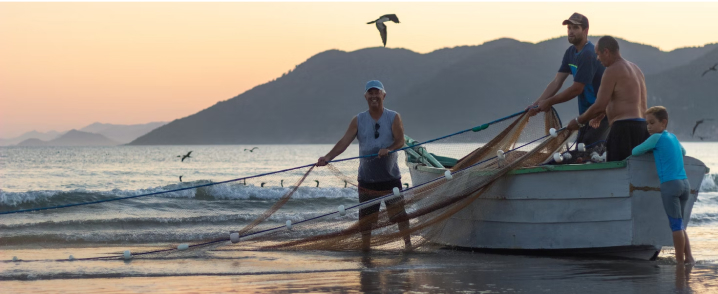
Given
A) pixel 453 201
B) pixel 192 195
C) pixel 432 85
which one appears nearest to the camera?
pixel 453 201

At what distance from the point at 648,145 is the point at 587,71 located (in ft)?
3.50

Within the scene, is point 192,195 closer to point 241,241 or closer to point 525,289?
point 241,241

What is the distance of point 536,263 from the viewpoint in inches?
295

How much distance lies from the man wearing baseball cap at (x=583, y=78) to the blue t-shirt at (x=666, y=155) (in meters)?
0.68

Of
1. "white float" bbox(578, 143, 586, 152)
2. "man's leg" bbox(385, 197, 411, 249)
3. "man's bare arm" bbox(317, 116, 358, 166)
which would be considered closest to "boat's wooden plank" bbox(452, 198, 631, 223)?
"white float" bbox(578, 143, 586, 152)

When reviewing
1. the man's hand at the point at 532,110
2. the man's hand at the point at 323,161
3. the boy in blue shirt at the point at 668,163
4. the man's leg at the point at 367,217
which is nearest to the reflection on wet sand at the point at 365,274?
the man's leg at the point at 367,217

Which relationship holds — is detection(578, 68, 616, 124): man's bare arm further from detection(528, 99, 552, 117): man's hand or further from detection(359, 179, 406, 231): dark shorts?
detection(359, 179, 406, 231): dark shorts

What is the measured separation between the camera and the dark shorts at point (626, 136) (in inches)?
286

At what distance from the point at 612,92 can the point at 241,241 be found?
3951 millimetres

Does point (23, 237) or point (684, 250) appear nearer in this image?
point (684, 250)

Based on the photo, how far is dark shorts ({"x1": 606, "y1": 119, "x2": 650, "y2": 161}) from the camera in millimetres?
7254

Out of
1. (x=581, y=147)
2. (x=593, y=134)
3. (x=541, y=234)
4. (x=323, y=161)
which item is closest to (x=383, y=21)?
(x=323, y=161)

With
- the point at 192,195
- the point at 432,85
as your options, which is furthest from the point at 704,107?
the point at 192,195

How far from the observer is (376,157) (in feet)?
26.0
